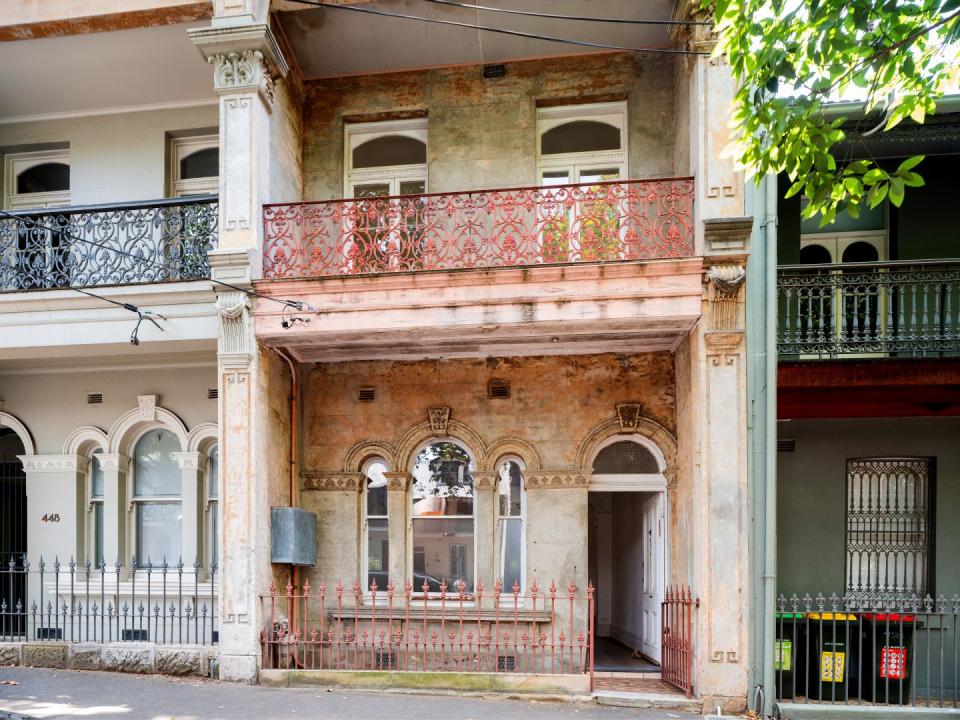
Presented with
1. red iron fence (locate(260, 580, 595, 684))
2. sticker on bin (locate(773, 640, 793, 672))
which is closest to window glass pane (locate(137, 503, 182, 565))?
red iron fence (locate(260, 580, 595, 684))

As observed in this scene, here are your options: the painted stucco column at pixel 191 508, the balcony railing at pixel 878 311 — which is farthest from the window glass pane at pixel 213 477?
the balcony railing at pixel 878 311

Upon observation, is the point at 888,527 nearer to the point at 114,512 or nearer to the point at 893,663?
the point at 893,663

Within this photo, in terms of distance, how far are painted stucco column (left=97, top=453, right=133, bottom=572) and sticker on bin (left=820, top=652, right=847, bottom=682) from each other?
379 inches

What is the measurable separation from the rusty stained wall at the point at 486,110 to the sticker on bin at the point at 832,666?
6.35 metres

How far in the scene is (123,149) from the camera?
12.4 m

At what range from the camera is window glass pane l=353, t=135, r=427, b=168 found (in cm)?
1196

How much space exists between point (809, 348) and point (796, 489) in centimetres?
214

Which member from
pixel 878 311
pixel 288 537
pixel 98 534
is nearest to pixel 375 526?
pixel 288 537

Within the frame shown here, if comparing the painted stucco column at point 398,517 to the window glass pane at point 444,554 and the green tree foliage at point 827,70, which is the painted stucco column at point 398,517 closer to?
the window glass pane at point 444,554

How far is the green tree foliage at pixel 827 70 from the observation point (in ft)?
19.7

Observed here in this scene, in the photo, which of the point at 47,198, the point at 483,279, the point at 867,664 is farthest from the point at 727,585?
the point at 47,198

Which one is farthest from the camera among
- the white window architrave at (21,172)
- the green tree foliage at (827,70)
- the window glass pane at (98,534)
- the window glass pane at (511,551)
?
the white window architrave at (21,172)

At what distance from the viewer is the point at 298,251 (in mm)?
10102

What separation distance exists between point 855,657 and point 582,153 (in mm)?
7310
